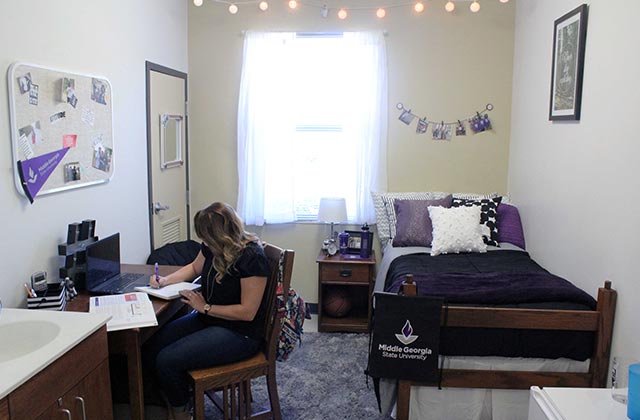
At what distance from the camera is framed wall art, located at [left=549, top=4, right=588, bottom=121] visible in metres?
2.97

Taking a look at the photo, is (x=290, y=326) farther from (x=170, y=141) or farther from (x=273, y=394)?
(x=170, y=141)

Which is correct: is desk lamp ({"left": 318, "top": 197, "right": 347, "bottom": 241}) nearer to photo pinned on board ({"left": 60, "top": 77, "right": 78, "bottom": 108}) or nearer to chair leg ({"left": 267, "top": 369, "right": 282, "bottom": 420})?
chair leg ({"left": 267, "top": 369, "right": 282, "bottom": 420})

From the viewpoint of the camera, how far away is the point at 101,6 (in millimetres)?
2832

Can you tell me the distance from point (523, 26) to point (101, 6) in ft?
9.45

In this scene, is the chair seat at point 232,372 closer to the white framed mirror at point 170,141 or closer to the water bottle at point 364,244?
the water bottle at point 364,244

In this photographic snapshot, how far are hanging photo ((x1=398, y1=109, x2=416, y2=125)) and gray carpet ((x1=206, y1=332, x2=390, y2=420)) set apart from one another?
1714mm

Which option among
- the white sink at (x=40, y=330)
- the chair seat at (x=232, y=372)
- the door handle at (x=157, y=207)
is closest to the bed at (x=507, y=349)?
the chair seat at (x=232, y=372)

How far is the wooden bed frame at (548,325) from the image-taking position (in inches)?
97.7

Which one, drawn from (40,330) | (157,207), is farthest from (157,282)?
(157,207)

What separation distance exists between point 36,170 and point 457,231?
8.40 ft

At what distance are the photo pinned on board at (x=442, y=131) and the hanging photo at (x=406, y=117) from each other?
195mm

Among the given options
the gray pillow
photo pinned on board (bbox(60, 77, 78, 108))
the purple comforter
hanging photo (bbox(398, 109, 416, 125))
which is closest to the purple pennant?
photo pinned on board (bbox(60, 77, 78, 108))

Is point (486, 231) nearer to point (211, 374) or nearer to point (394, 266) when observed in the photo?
point (394, 266)

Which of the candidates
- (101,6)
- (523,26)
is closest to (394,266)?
(523,26)
